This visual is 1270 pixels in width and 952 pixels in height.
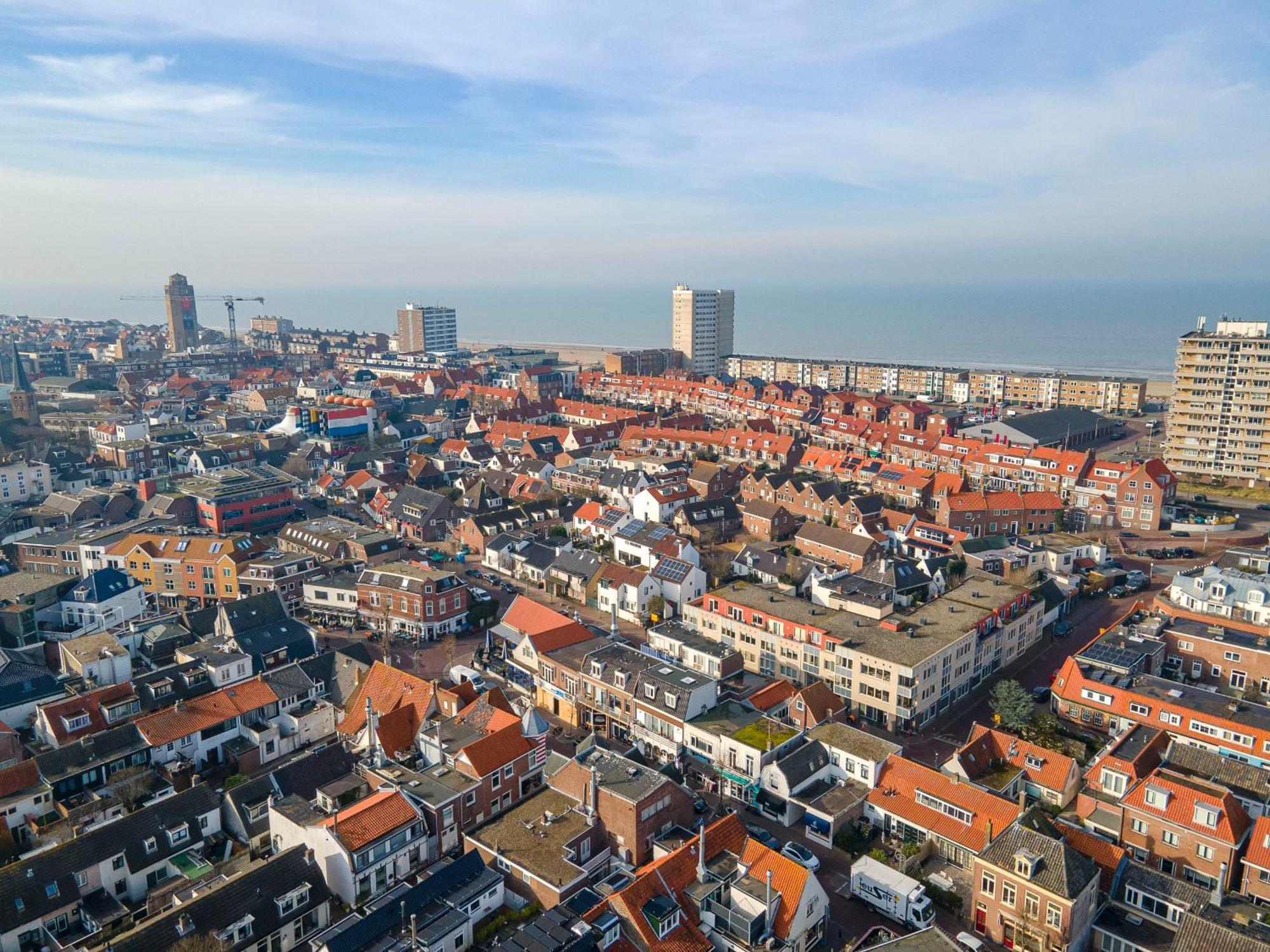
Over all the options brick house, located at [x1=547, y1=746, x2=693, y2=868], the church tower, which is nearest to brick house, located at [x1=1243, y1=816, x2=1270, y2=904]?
brick house, located at [x1=547, y1=746, x2=693, y2=868]

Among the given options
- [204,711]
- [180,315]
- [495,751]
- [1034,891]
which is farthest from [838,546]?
[180,315]

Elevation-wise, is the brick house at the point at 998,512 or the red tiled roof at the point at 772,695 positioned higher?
the brick house at the point at 998,512

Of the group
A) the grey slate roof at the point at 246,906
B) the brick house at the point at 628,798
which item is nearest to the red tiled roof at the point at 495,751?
the brick house at the point at 628,798

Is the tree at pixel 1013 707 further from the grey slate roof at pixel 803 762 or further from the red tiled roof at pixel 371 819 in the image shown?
the red tiled roof at pixel 371 819

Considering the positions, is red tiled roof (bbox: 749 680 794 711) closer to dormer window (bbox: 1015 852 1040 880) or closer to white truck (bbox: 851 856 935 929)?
white truck (bbox: 851 856 935 929)

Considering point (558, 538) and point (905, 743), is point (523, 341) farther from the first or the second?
point (905, 743)
